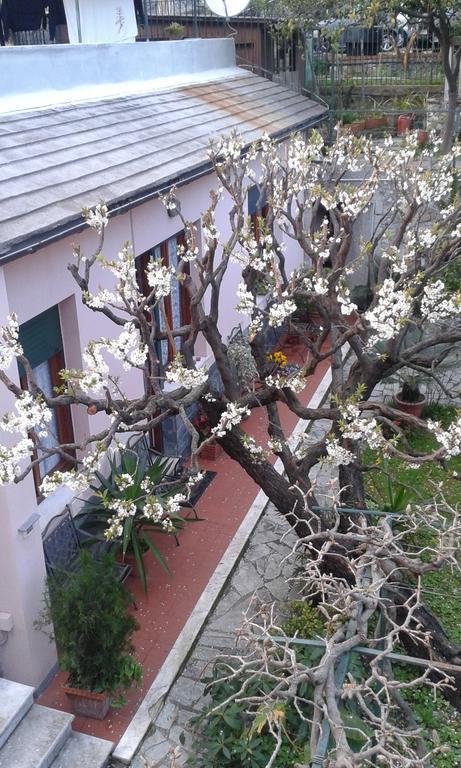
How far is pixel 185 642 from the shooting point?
7156mm

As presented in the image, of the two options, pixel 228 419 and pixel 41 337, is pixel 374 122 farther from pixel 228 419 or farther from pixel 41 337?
pixel 228 419

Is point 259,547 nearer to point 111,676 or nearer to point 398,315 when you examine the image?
point 111,676

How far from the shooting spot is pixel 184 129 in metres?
10.1

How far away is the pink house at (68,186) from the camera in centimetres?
602

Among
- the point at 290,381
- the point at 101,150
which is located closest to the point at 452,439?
the point at 290,381

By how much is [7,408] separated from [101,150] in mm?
3506

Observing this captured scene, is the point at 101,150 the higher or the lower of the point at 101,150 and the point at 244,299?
the higher

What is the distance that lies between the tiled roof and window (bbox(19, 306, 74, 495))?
1.06 meters

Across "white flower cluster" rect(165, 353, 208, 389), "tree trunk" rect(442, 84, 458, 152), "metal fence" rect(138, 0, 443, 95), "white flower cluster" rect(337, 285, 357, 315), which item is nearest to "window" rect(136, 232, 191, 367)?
"white flower cluster" rect(337, 285, 357, 315)

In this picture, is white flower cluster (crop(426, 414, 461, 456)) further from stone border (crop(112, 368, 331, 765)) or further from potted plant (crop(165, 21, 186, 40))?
potted plant (crop(165, 21, 186, 40))

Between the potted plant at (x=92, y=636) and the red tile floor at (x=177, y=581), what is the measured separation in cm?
19

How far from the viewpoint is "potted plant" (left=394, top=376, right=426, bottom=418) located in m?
11.0

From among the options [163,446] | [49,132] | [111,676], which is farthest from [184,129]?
[111,676]

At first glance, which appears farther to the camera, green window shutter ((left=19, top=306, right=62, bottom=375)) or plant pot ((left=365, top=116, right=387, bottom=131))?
plant pot ((left=365, top=116, right=387, bottom=131))
